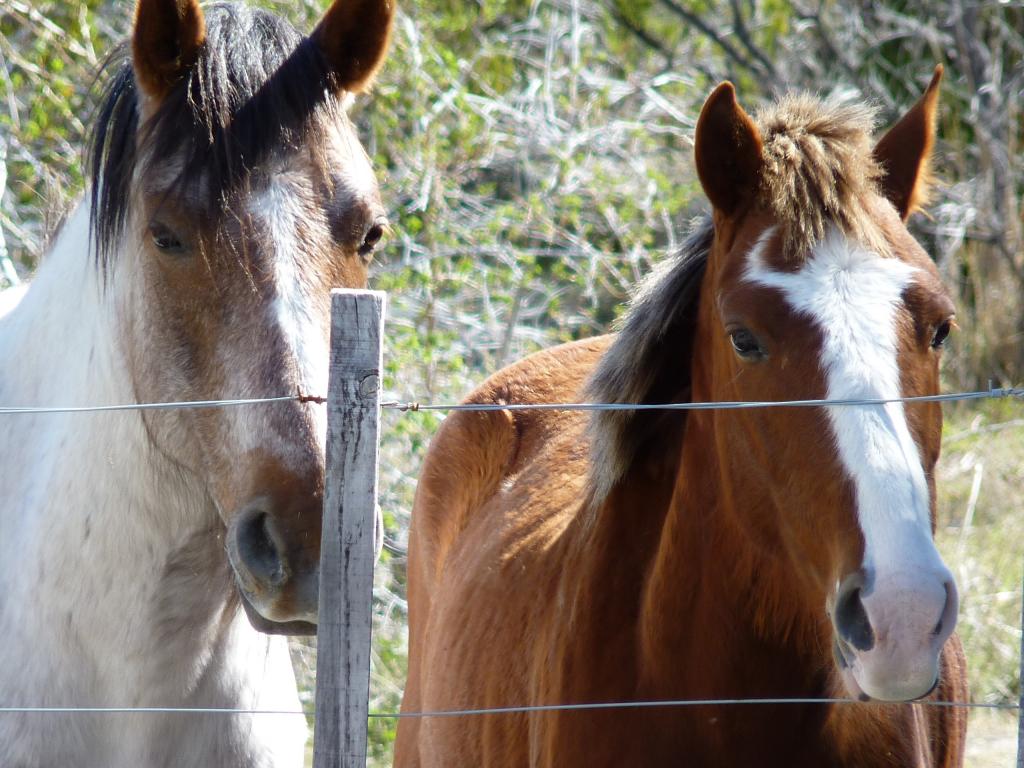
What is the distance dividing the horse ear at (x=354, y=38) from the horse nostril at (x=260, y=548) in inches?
34.9

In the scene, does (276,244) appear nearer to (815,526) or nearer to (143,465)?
(143,465)

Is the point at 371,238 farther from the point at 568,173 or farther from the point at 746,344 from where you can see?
the point at 568,173

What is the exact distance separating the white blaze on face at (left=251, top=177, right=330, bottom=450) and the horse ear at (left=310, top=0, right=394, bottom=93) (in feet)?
1.19

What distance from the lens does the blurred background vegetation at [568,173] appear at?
17.0 feet

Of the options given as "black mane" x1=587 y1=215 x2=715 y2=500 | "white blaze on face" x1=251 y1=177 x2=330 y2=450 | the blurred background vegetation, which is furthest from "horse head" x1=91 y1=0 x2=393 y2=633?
the blurred background vegetation

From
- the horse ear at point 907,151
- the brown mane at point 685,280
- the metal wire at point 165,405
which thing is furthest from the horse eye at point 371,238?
the horse ear at point 907,151

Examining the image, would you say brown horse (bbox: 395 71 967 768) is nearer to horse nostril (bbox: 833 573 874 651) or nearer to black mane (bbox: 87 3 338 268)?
horse nostril (bbox: 833 573 874 651)

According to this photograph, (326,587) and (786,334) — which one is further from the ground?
(786,334)

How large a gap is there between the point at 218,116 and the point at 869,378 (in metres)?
1.21

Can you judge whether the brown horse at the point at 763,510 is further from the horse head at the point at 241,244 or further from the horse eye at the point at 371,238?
the horse head at the point at 241,244

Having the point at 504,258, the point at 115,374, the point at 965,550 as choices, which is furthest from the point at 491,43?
the point at 115,374

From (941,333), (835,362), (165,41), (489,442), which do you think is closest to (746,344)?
(835,362)

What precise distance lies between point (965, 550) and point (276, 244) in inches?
181

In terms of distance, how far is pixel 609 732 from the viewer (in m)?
2.08
